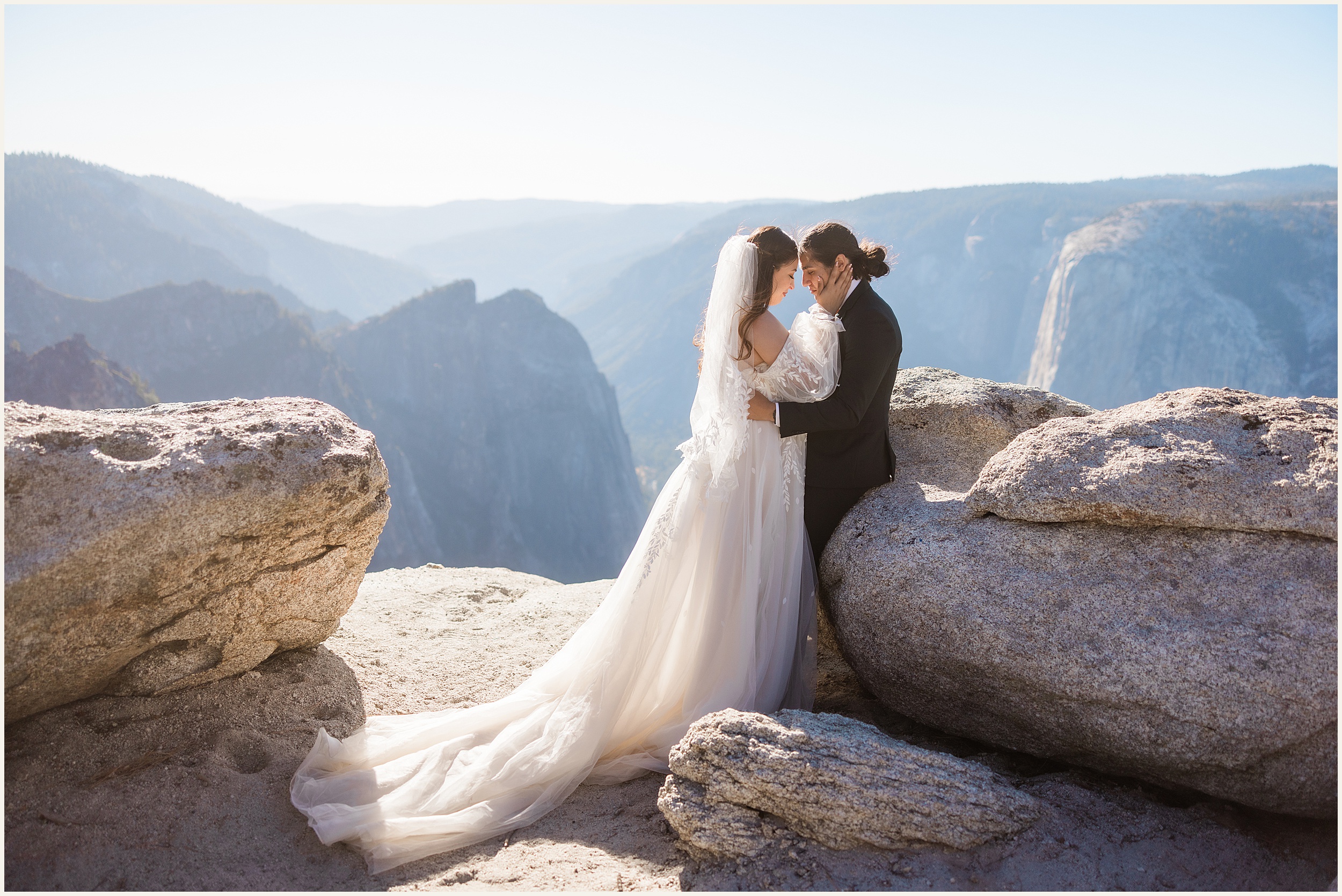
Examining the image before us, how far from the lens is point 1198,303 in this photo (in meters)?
90.4

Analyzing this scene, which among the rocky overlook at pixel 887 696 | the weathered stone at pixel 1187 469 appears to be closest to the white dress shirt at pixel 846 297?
the rocky overlook at pixel 887 696

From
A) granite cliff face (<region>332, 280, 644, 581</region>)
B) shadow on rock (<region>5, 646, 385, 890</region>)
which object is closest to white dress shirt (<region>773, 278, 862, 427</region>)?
shadow on rock (<region>5, 646, 385, 890</region>)

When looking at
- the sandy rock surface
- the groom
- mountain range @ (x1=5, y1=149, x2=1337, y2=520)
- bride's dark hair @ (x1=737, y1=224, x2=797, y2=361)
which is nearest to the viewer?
the sandy rock surface

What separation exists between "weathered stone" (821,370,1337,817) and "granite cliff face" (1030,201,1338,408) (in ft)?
313

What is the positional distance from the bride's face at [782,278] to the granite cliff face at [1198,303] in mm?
95632

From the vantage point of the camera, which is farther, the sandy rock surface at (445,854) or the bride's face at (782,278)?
the bride's face at (782,278)

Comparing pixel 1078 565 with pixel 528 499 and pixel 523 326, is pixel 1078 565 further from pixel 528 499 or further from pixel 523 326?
pixel 523 326

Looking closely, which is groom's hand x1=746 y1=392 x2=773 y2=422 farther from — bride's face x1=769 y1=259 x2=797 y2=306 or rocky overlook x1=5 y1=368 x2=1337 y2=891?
rocky overlook x1=5 y1=368 x2=1337 y2=891

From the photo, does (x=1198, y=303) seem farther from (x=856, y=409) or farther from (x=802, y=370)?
(x=802, y=370)

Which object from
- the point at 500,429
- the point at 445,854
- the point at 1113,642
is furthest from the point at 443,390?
the point at 1113,642

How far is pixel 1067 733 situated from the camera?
11.8 ft

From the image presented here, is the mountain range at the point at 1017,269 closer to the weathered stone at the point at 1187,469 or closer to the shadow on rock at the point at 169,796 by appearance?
the weathered stone at the point at 1187,469

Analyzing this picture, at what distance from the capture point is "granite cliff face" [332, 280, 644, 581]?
238 ft

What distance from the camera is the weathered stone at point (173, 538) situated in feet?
11.2
